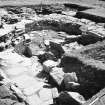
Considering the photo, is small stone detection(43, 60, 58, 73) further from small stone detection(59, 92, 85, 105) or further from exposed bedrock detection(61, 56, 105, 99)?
small stone detection(59, 92, 85, 105)

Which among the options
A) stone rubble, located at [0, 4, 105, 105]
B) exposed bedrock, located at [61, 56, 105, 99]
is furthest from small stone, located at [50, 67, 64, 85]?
exposed bedrock, located at [61, 56, 105, 99]

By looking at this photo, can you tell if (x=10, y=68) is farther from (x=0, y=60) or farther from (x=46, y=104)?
(x=46, y=104)

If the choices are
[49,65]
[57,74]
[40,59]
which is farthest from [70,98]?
[40,59]

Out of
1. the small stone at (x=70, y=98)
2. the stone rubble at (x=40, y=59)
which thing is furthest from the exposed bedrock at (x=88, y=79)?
the small stone at (x=70, y=98)

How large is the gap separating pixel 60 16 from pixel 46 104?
4019 millimetres

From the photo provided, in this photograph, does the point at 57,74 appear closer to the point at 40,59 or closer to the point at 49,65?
→ the point at 49,65

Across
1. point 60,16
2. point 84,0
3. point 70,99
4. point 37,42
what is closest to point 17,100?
point 70,99

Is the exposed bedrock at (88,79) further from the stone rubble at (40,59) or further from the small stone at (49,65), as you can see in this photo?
the small stone at (49,65)

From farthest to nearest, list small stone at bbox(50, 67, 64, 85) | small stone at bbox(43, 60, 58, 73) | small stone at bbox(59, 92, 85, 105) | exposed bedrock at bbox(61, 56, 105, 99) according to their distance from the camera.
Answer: small stone at bbox(43, 60, 58, 73), small stone at bbox(50, 67, 64, 85), exposed bedrock at bbox(61, 56, 105, 99), small stone at bbox(59, 92, 85, 105)

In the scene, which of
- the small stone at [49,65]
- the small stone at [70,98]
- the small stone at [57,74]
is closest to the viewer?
the small stone at [70,98]

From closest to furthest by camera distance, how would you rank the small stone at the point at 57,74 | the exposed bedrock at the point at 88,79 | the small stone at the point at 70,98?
the small stone at the point at 70,98, the exposed bedrock at the point at 88,79, the small stone at the point at 57,74

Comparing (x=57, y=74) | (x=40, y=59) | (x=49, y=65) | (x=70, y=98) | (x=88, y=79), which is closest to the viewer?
(x=70, y=98)

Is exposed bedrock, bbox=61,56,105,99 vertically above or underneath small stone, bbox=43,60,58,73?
above

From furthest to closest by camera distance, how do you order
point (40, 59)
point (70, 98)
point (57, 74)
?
point (40, 59), point (57, 74), point (70, 98)
